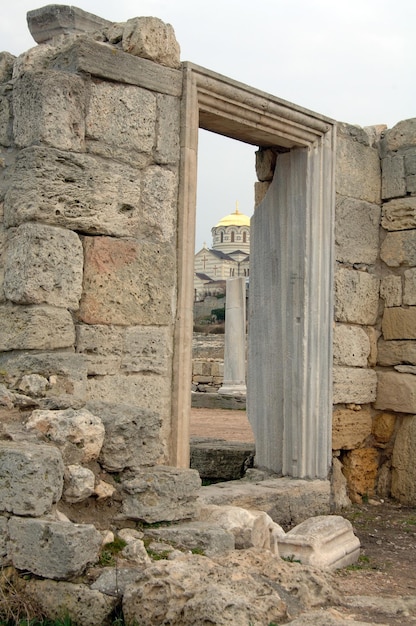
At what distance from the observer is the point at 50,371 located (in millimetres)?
4594

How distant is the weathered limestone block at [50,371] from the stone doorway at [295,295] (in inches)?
90.4

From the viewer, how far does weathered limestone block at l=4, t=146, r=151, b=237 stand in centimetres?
468

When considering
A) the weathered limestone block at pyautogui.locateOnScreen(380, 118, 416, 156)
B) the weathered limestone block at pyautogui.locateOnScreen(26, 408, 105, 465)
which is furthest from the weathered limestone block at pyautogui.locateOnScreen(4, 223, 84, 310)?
the weathered limestone block at pyautogui.locateOnScreen(380, 118, 416, 156)

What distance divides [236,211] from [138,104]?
2436 inches

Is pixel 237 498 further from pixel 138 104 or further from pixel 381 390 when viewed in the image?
pixel 138 104

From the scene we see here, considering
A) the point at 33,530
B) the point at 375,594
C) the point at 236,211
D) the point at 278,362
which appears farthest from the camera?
the point at 236,211

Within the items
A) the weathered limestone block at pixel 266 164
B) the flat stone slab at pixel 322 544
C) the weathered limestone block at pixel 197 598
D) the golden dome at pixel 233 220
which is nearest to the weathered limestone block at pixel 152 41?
the weathered limestone block at pixel 266 164

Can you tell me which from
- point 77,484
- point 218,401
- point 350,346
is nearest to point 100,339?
point 77,484

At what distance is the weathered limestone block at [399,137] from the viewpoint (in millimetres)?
7289

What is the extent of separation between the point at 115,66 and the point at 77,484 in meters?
2.64

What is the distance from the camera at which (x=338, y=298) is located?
22.6 feet

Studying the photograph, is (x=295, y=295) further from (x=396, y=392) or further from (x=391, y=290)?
(x=396, y=392)

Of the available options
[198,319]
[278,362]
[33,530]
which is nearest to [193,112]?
[278,362]

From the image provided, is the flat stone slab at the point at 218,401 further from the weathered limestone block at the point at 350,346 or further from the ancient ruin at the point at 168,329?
the weathered limestone block at the point at 350,346
